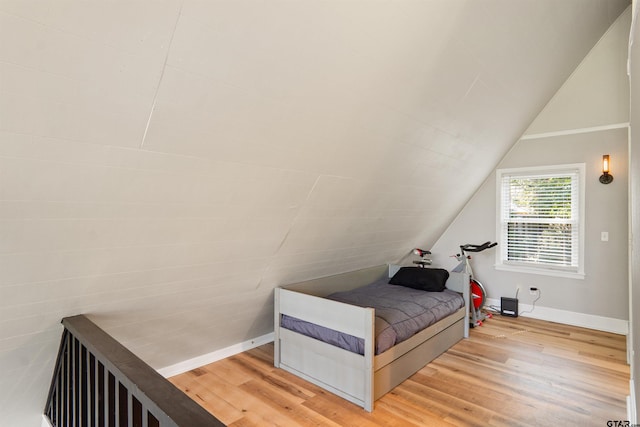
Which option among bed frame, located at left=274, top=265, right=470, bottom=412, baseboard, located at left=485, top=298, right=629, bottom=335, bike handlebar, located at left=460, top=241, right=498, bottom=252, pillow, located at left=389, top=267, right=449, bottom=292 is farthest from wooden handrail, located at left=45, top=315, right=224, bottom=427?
baseboard, located at left=485, top=298, right=629, bottom=335

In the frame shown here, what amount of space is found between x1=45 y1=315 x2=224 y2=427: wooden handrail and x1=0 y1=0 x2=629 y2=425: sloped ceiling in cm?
16

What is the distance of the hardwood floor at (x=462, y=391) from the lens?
2.36 m

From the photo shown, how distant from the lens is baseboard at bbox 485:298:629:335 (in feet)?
12.6

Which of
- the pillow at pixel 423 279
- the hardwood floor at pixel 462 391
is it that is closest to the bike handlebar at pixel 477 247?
the pillow at pixel 423 279

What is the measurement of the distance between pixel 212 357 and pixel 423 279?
2318 millimetres

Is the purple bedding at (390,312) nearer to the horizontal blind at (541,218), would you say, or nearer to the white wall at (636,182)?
the horizontal blind at (541,218)

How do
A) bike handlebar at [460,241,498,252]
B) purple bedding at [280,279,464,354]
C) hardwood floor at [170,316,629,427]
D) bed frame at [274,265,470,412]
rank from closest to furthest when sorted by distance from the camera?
hardwood floor at [170,316,629,427], bed frame at [274,265,470,412], purple bedding at [280,279,464,354], bike handlebar at [460,241,498,252]

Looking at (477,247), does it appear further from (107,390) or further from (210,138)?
(107,390)

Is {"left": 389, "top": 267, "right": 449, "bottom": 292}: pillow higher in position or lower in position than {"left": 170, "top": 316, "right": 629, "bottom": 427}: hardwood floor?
higher

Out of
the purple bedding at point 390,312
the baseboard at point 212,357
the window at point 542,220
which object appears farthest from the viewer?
the window at point 542,220

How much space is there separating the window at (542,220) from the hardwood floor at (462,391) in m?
1.02

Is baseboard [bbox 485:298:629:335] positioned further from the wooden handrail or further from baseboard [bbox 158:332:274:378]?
the wooden handrail

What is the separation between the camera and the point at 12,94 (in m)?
1.11

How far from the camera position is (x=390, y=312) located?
3031 mm
